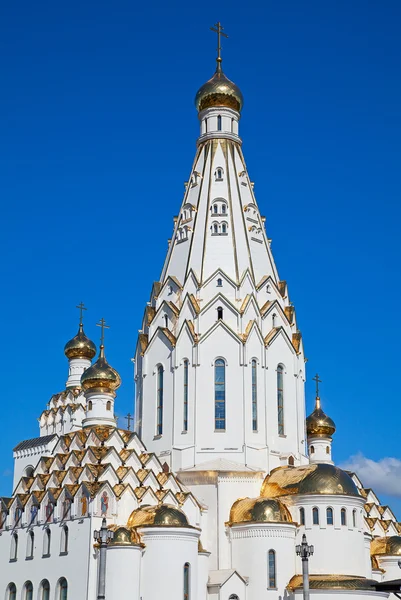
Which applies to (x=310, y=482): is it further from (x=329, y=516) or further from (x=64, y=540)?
(x=64, y=540)

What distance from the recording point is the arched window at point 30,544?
29194mm

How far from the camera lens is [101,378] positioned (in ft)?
107

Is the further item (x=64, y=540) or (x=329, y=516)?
(x=329, y=516)

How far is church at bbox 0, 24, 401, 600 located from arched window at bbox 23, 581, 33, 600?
48 mm

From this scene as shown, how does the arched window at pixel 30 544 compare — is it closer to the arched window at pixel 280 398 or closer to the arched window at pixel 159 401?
the arched window at pixel 159 401

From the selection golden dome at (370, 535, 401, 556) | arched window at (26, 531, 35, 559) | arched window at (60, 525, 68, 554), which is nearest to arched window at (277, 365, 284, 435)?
golden dome at (370, 535, 401, 556)

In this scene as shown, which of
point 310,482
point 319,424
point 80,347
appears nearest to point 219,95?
point 319,424

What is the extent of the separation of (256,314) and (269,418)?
3.67 metres

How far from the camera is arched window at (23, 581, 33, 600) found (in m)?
28.9

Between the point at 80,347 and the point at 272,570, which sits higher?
the point at 80,347

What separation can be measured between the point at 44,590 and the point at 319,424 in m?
12.4

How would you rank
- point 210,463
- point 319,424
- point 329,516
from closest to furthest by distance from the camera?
point 329,516, point 210,463, point 319,424

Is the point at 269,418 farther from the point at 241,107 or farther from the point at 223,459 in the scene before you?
the point at 241,107

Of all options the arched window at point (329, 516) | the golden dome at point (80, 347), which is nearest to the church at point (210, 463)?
the arched window at point (329, 516)
